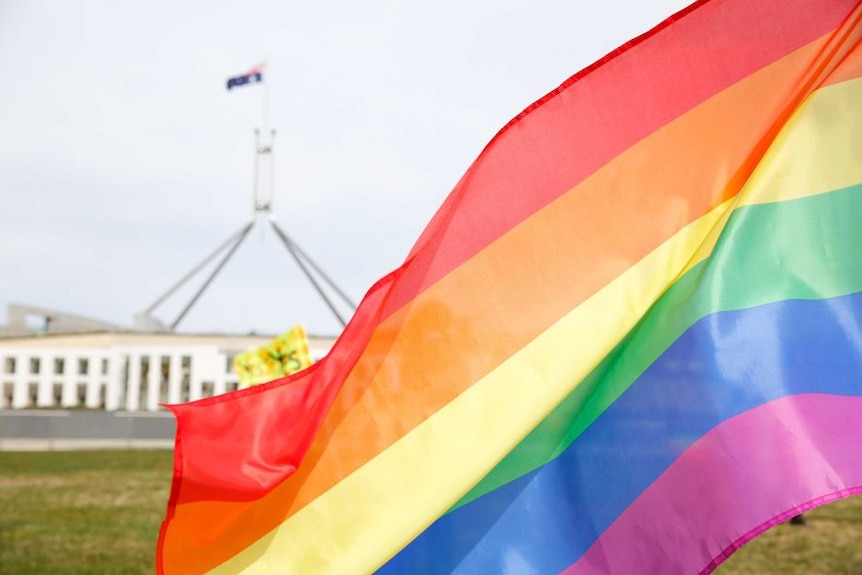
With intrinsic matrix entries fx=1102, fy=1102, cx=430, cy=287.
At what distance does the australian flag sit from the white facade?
15315mm

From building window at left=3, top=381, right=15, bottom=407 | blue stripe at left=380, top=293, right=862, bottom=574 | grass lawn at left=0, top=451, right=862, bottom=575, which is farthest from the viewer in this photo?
building window at left=3, top=381, right=15, bottom=407

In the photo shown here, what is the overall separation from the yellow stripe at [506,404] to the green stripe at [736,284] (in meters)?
0.04

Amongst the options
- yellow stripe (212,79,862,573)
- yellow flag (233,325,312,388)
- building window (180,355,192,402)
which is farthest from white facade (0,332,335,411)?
Result: yellow stripe (212,79,862,573)

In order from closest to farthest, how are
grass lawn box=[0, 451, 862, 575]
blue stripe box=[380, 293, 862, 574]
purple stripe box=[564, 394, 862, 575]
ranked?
1. purple stripe box=[564, 394, 862, 575]
2. blue stripe box=[380, 293, 862, 574]
3. grass lawn box=[0, 451, 862, 575]

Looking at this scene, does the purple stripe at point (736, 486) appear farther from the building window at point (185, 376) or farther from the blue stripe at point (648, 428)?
the building window at point (185, 376)

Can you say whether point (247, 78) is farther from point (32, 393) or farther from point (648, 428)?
point (648, 428)

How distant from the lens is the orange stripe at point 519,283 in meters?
2.88

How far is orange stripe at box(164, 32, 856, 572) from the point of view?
114 inches

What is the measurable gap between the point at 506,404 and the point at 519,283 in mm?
338

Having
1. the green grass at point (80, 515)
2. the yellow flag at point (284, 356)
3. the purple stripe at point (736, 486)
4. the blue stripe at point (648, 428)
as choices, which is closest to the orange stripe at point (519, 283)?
the blue stripe at point (648, 428)

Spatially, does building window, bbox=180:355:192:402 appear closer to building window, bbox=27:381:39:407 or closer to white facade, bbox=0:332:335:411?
white facade, bbox=0:332:335:411

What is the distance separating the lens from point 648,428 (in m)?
2.90

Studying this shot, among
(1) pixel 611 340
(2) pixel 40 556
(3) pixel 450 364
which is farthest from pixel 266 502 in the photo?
(2) pixel 40 556

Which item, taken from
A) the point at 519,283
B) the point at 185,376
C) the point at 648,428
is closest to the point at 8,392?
the point at 185,376
